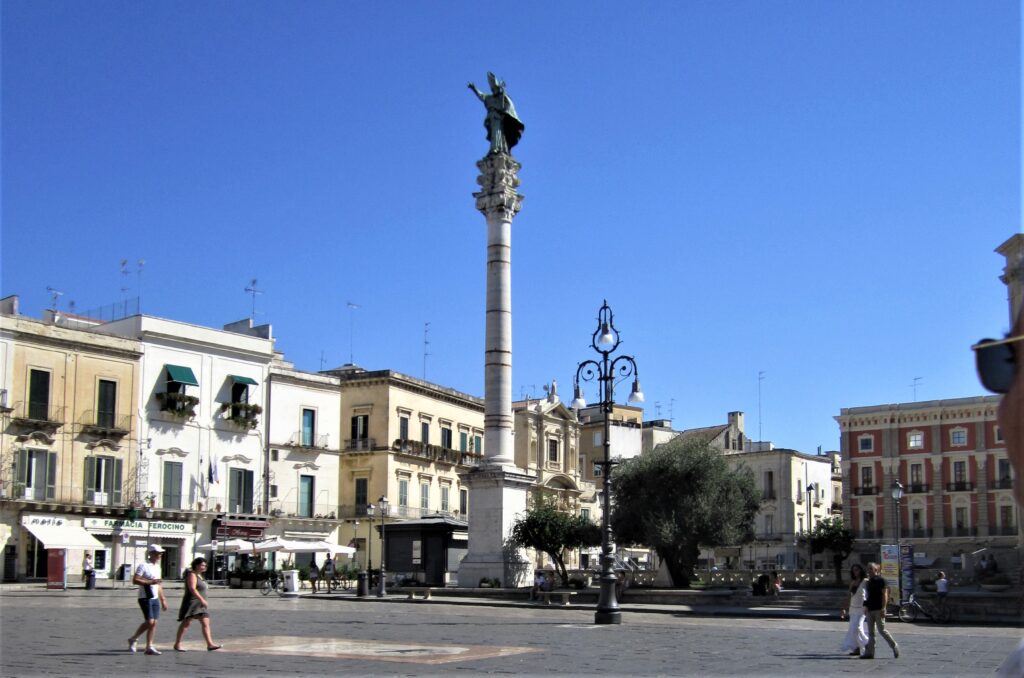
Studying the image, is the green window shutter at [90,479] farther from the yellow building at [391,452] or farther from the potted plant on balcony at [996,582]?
the potted plant on balcony at [996,582]

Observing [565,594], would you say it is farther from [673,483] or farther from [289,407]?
[289,407]

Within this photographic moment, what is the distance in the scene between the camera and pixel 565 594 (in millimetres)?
32469

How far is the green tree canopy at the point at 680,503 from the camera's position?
40.5 metres

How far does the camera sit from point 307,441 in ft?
188

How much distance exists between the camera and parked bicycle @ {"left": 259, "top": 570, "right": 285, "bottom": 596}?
4172 cm

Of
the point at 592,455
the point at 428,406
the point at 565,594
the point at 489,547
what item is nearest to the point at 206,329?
the point at 428,406

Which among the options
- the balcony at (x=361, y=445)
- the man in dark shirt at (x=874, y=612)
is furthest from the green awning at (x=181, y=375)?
the man in dark shirt at (x=874, y=612)

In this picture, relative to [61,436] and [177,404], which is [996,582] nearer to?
[177,404]

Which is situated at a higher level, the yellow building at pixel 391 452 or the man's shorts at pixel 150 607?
the yellow building at pixel 391 452

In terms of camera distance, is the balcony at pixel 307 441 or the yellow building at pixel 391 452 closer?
the balcony at pixel 307 441

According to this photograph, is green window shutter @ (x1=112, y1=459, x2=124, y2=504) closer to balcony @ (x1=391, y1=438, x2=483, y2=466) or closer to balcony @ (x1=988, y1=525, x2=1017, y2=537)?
balcony @ (x1=391, y1=438, x2=483, y2=466)

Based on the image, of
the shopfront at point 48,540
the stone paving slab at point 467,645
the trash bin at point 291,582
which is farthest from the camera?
the shopfront at point 48,540

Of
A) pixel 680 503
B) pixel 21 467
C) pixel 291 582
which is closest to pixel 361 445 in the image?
pixel 21 467

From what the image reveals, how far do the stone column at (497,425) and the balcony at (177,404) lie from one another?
16717 millimetres
